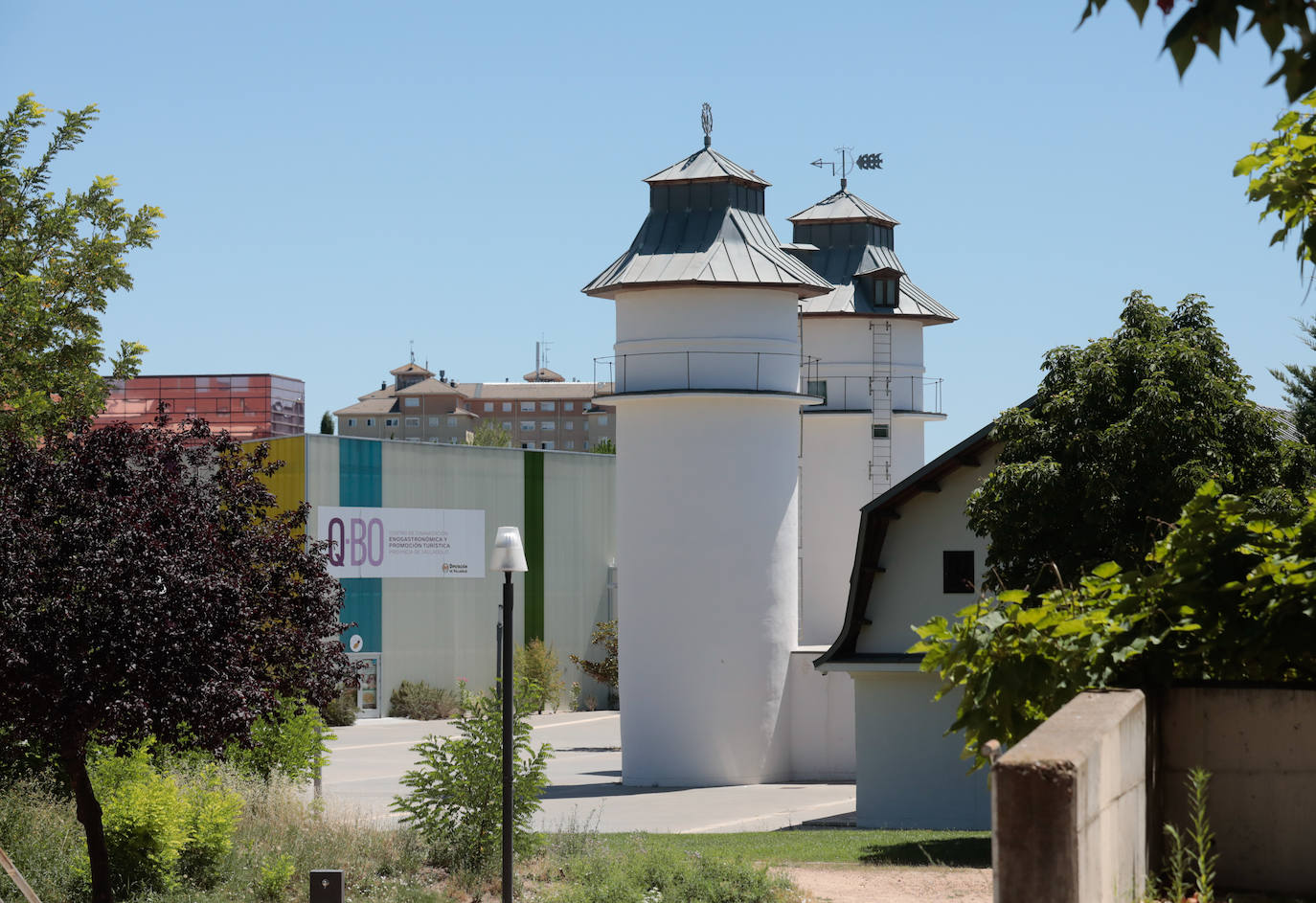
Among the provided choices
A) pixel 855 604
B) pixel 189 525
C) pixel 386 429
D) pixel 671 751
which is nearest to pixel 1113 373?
pixel 855 604

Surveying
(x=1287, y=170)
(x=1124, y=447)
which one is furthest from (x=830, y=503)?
(x=1287, y=170)

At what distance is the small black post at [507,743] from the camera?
14.7 m

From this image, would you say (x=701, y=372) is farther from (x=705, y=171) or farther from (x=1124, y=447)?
(x=1124, y=447)

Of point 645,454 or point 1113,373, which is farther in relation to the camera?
point 645,454

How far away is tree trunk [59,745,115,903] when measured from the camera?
44.6ft

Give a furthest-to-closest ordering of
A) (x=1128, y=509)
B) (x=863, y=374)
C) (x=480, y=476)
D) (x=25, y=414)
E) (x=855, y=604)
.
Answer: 1. (x=480, y=476)
2. (x=863, y=374)
3. (x=855, y=604)
4. (x=1128, y=509)
5. (x=25, y=414)

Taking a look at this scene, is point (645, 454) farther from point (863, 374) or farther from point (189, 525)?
point (189, 525)

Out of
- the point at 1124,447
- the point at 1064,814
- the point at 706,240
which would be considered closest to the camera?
the point at 1064,814

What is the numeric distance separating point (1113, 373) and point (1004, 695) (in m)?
Result: 14.5

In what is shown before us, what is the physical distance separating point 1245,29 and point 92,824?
1290 centimetres

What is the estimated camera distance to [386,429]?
17662 centimetres

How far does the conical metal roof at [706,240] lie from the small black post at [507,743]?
783 inches

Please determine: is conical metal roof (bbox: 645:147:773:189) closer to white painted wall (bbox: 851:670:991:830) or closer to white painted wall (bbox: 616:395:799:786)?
white painted wall (bbox: 616:395:799:786)

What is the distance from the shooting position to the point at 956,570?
2761cm
